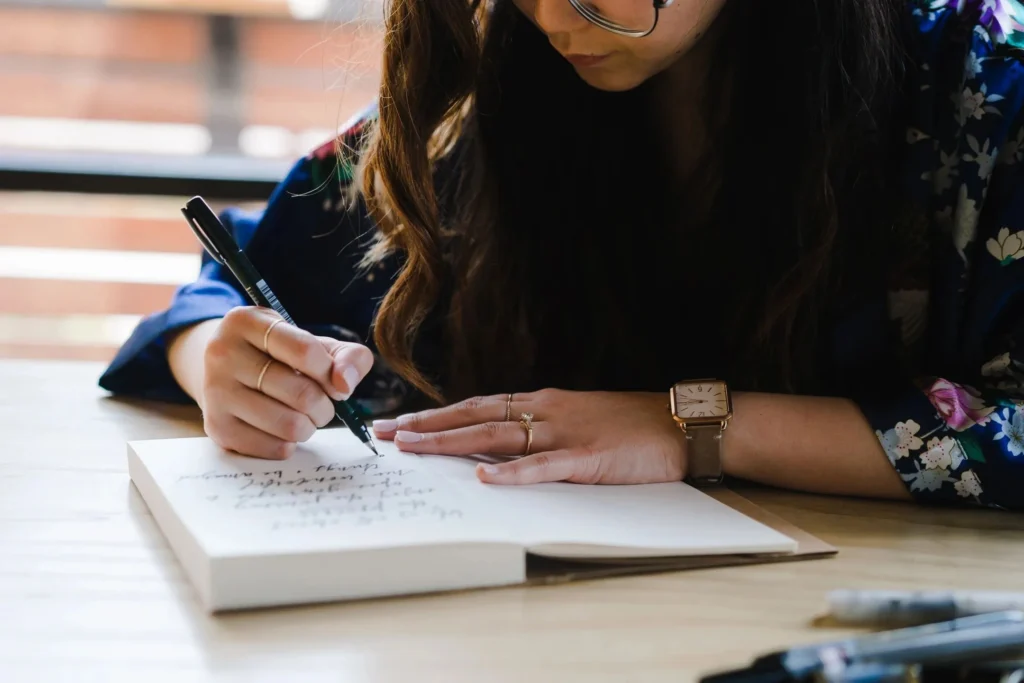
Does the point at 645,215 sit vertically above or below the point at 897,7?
below

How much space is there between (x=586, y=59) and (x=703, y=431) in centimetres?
37

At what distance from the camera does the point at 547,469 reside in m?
0.79

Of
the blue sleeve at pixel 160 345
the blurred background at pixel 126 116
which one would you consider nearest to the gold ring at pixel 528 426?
the blue sleeve at pixel 160 345

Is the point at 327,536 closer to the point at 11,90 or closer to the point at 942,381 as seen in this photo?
the point at 942,381

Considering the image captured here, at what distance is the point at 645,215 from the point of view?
3.77 feet

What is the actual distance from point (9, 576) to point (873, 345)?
0.76 meters

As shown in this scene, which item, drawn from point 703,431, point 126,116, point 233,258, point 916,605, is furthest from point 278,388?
point 126,116

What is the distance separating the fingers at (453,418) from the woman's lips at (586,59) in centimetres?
33

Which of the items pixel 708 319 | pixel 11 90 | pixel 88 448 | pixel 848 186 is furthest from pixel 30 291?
pixel 848 186

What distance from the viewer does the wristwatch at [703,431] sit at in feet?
2.76

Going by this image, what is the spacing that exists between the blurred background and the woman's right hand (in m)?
1.11

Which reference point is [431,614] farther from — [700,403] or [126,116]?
[126,116]

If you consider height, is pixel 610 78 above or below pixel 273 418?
above

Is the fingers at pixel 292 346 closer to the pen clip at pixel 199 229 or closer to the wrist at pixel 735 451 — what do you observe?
the pen clip at pixel 199 229
